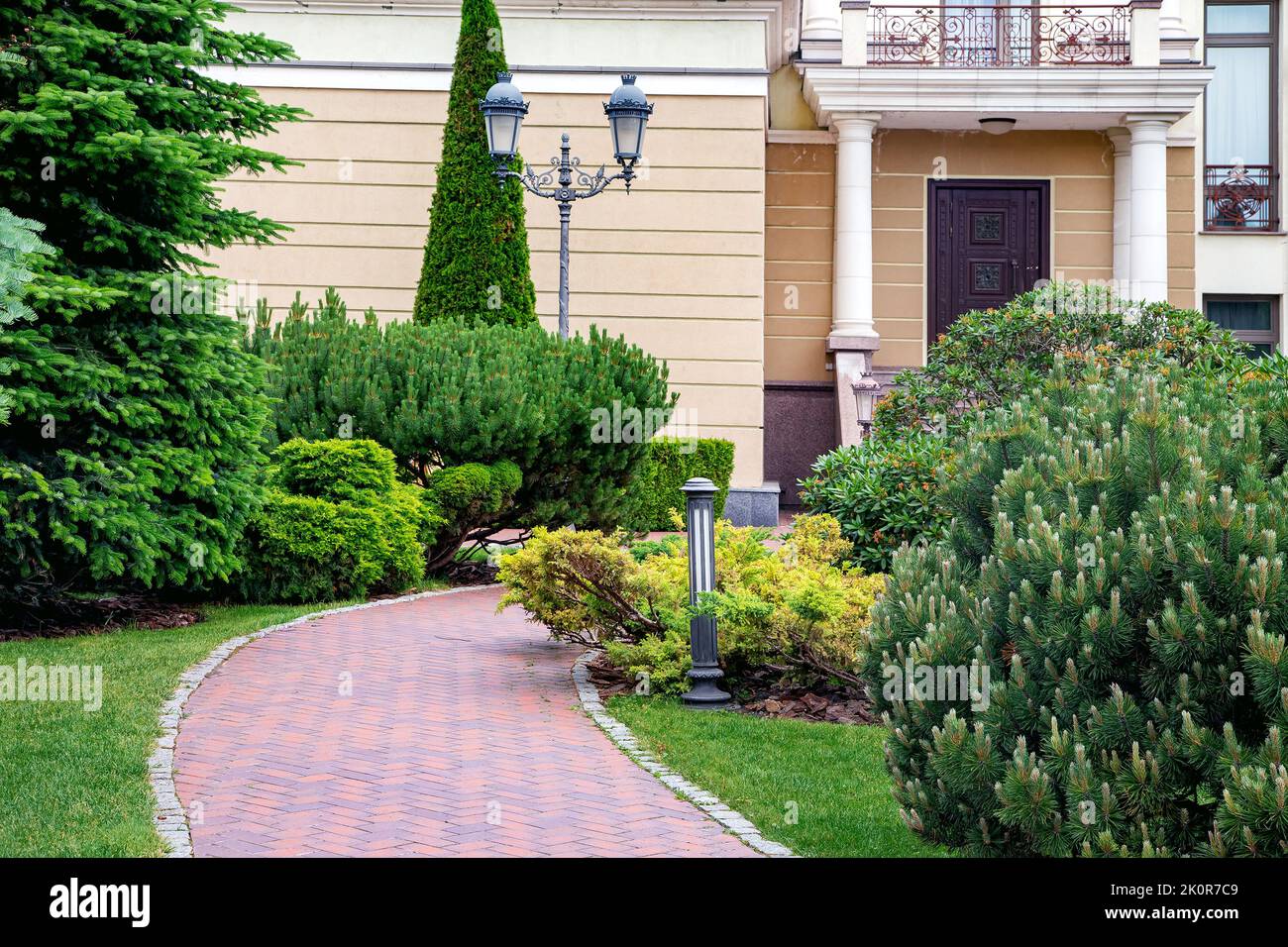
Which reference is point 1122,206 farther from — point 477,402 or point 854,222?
point 477,402

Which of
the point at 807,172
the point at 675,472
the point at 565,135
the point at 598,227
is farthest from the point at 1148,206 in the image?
the point at 565,135

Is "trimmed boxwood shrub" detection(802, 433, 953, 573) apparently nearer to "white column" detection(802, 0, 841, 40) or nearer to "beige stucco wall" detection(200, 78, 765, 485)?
"beige stucco wall" detection(200, 78, 765, 485)

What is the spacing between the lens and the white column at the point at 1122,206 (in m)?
23.0

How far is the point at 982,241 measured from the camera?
23859 millimetres

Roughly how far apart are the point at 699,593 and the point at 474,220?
10.1 m

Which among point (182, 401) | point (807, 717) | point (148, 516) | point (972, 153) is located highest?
point (972, 153)

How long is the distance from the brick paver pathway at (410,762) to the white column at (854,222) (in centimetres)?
1306

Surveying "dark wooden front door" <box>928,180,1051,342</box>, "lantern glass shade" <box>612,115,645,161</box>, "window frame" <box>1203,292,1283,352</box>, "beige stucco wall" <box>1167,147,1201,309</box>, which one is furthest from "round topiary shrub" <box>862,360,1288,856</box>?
"window frame" <box>1203,292,1283,352</box>

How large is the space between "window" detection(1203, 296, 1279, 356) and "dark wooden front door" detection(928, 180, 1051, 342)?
3.38 metres

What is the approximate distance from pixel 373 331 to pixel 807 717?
7.51m

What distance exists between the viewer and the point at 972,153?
2355cm

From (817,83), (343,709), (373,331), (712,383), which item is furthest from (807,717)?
(817,83)

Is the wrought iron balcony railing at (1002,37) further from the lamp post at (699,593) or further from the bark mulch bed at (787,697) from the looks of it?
the bark mulch bed at (787,697)
